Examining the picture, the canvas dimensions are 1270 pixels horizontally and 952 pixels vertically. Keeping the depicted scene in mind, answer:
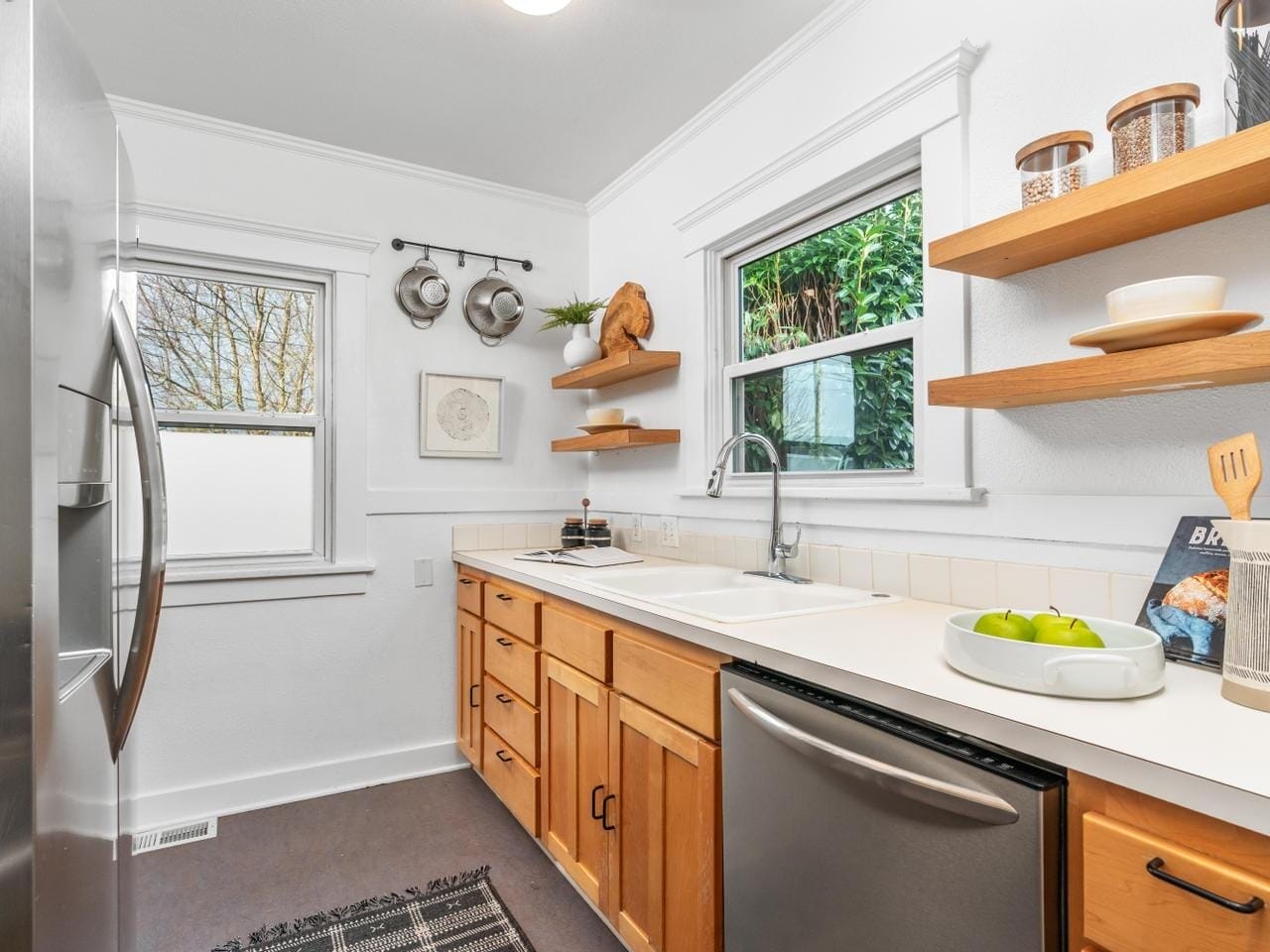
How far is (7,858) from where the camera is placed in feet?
2.50


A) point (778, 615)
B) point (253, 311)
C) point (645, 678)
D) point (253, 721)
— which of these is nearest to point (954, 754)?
point (778, 615)

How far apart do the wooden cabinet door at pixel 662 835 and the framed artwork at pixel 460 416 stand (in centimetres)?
160

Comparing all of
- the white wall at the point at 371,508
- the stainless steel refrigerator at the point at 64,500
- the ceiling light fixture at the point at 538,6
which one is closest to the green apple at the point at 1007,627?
the stainless steel refrigerator at the point at 64,500

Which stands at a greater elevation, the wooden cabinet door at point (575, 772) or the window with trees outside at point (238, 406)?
the window with trees outside at point (238, 406)

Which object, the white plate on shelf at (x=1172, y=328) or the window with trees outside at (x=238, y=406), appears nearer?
the white plate on shelf at (x=1172, y=328)

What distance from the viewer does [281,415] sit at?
2703 millimetres

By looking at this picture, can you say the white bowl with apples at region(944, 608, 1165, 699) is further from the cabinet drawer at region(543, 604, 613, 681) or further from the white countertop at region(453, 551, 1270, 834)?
the cabinet drawer at region(543, 604, 613, 681)

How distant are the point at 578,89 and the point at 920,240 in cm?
125

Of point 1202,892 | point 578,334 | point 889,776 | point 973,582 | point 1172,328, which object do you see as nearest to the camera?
point 1202,892

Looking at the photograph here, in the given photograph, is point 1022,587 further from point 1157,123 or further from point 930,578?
point 1157,123

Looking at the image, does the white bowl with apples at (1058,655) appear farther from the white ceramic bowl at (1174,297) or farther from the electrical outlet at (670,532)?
the electrical outlet at (670,532)

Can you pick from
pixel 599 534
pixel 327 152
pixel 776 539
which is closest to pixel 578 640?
pixel 776 539

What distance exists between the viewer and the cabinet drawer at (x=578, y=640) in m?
1.70

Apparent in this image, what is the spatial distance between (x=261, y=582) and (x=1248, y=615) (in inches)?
107
